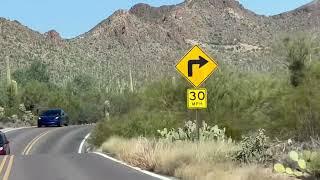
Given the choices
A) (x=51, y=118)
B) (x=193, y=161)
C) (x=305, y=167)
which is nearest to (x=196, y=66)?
(x=193, y=161)

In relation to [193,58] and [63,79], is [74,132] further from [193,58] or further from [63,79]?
[63,79]

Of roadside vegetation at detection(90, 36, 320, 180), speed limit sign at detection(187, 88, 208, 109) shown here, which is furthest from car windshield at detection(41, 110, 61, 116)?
speed limit sign at detection(187, 88, 208, 109)

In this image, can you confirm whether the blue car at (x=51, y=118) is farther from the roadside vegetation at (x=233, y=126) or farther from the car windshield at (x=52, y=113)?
the roadside vegetation at (x=233, y=126)

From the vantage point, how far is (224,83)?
118ft

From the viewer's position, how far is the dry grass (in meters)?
14.2

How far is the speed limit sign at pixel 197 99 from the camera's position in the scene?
69.2 ft

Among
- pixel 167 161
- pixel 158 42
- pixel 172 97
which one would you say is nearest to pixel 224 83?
pixel 172 97

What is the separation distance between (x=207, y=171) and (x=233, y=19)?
11950cm

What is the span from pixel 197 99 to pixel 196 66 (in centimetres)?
120

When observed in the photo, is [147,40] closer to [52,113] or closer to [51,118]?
[51,118]

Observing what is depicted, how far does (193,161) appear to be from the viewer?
17625mm

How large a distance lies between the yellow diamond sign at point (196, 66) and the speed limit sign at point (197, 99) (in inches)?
19.1

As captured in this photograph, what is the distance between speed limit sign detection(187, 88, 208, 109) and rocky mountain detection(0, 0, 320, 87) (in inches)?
2842

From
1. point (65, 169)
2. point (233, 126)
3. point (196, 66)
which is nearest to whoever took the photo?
point (65, 169)
